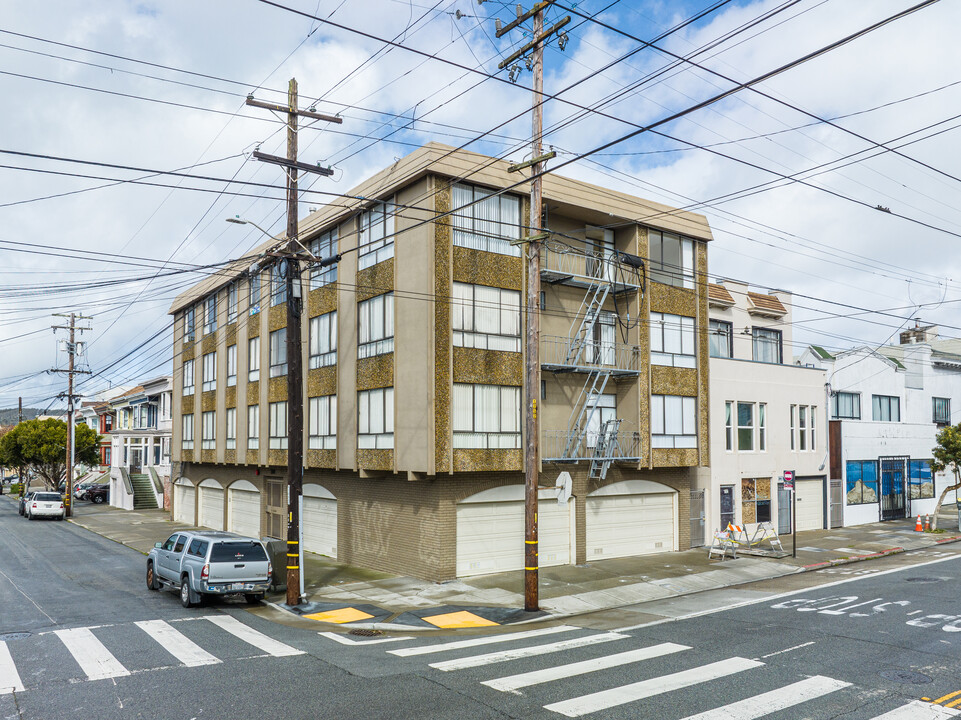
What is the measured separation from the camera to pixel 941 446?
36.5 meters

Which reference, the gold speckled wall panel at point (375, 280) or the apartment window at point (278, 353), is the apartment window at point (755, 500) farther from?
the apartment window at point (278, 353)

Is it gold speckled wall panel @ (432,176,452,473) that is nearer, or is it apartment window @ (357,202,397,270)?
gold speckled wall panel @ (432,176,452,473)

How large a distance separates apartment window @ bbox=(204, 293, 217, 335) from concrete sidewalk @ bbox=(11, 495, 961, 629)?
16.6 m

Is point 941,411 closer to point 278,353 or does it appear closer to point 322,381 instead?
point 322,381

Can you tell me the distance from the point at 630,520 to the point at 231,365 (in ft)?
69.8

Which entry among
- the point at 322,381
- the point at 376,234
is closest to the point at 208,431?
the point at 322,381

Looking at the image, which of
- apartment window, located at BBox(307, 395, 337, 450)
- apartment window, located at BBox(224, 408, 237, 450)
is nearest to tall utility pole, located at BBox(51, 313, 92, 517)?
apartment window, located at BBox(224, 408, 237, 450)

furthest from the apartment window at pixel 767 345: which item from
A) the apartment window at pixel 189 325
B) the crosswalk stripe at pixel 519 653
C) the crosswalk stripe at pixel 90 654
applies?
the apartment window at pixel 189 325

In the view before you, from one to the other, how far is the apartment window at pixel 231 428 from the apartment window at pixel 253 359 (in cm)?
261

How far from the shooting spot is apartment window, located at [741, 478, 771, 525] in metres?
31.7

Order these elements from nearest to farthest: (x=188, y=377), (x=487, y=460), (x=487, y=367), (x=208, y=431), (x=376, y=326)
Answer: (x=487, y=460) → (x=487, y=367) → (x=376, y=326) → (x=208, y=431) → (x=188, y=377)

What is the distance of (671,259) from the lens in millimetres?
29000

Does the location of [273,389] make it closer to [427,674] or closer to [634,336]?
[634,336]

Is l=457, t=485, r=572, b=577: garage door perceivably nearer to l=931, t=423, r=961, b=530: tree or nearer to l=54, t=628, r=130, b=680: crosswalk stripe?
l=54, t=628, r=130, b=680: crosswalk stripe
